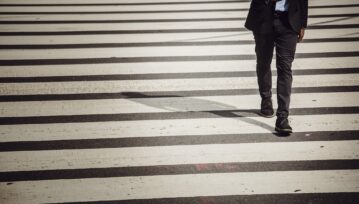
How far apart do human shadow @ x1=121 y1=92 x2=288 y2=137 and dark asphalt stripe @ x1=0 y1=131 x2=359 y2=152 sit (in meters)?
0.35

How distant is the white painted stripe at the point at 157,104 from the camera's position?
17.9ft

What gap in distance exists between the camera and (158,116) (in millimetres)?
5348

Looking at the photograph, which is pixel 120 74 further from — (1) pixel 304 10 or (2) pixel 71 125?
(1) pixel 304 10

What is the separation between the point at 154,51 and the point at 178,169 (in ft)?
11.5

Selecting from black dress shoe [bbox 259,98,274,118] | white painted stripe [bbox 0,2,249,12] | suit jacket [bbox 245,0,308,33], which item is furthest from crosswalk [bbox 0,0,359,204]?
suit jacket [bbox 245,0,308,33]

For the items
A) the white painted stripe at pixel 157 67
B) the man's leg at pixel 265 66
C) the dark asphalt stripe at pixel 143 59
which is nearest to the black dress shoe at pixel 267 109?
the man's leg at pixel 265 66

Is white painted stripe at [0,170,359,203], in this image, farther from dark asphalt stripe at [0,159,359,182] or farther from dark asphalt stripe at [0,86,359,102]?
dark asphalt stripe at [0,86,359,102]

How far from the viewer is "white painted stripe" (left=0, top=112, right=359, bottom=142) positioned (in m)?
4.89

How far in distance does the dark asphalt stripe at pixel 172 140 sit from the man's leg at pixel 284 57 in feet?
1.07

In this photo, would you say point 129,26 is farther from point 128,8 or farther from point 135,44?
point 128,8

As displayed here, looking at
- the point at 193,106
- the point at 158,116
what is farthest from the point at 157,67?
the point at 158,116

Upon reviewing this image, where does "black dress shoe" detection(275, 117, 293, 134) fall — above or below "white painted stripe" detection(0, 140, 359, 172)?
above

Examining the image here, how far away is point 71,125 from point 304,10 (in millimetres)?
2996

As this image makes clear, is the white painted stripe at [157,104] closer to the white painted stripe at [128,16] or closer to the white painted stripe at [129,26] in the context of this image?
the white painted stripe at [129,26]
